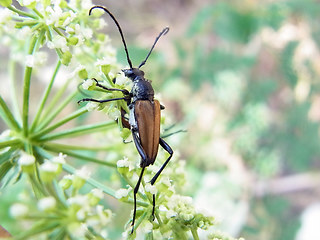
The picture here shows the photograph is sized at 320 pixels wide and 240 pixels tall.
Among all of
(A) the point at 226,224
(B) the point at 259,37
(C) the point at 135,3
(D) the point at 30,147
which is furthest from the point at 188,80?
(D) the point at 30,147

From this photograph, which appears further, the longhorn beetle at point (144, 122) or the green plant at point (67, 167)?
the longhorn beetle at point (144, 122)

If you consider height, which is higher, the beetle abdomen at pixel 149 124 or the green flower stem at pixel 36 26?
the beetle abdomen at pixel 149 124

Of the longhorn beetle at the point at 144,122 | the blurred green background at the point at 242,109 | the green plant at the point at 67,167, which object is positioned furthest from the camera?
the blurred green background at the point at 242,109

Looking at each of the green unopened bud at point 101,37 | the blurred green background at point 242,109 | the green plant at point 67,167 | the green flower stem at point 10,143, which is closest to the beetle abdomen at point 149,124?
the green plant at point 67,167

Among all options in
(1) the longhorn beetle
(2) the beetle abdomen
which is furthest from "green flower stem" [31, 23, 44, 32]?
(2) the beetle abdomen

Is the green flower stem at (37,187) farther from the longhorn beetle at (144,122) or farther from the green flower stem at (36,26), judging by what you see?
the green flower stem at (36,26)

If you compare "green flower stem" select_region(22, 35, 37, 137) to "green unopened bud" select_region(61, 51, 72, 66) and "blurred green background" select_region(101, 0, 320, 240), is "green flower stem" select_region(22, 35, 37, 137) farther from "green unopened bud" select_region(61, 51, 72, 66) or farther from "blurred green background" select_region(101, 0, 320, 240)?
"blurred green background" select_region(101, 0, 320, 240)

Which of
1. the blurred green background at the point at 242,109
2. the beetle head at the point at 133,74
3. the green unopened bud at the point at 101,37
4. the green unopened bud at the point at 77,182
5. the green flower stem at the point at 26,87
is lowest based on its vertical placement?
the green unopened bud at the point at 77,182

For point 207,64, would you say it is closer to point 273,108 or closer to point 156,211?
point 273,108
